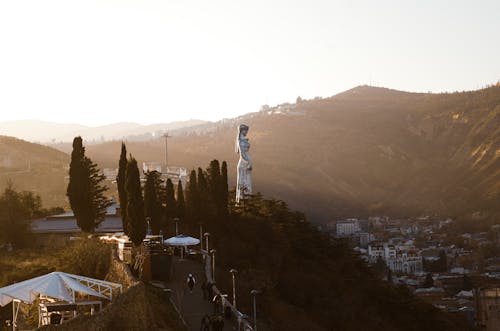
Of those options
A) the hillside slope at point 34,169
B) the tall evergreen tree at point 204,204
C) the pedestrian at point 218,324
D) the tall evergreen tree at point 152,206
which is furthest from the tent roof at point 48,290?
the hillside slope at point 34,169

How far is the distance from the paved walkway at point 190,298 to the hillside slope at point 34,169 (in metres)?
42.6

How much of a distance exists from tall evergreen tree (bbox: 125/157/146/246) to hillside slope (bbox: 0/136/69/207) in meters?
42.7

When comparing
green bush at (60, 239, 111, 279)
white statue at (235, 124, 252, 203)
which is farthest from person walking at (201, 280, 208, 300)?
white statue at (235, 124, 252, 203)

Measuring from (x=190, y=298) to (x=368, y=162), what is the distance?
15445cm

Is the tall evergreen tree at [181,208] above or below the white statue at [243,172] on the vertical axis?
below

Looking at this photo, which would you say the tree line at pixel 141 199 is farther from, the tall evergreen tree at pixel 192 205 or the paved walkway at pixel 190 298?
the paved walkway at pixel 190 298

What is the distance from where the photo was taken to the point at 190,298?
80.0ft

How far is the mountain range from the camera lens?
471 feet

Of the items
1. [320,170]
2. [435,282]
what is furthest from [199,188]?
[320,170]

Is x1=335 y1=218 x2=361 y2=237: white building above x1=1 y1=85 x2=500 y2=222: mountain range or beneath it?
beneath

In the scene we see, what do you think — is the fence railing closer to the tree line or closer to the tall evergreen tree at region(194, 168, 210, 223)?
the tree line

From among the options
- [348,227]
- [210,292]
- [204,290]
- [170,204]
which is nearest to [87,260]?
[204,290]

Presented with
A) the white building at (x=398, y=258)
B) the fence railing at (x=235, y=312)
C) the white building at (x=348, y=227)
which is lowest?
the white building at (x=398, y=258)

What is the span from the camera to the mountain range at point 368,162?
471 feet
